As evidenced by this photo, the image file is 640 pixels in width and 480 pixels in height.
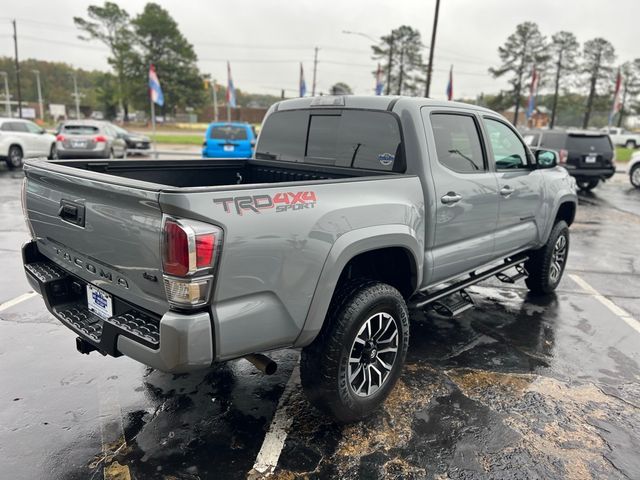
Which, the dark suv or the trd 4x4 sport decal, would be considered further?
the dark suv

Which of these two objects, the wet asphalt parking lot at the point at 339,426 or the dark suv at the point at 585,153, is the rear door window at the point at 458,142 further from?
the dark suv at the point at 585,153

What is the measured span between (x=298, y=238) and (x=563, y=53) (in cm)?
5992

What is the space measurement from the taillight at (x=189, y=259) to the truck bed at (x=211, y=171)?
172cm

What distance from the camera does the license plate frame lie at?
262 centimetres

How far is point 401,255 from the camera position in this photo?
3.34 meters

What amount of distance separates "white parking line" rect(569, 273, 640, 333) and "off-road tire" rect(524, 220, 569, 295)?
1.90 feet

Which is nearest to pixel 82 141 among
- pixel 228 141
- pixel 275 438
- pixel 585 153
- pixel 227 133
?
pixel 227 133

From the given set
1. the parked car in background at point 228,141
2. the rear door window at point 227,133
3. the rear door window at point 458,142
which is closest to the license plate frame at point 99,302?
the rear door window at point 458,142

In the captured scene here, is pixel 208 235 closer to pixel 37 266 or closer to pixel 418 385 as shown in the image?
pixel 37 266

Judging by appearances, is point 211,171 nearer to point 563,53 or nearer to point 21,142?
point 21,142

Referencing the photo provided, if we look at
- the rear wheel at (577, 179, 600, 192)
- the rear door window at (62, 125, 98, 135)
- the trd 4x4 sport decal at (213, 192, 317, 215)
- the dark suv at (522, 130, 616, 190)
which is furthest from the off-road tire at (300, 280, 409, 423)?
the rear door window at (62, 125, 98, 135)

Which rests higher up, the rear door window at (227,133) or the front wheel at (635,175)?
the rear door window at (227,133)

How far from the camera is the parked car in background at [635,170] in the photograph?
663 inches

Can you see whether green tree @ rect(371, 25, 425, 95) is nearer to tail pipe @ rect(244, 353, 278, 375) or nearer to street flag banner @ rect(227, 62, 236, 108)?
street flag banner @ rect(227, 62, 236, 108)
